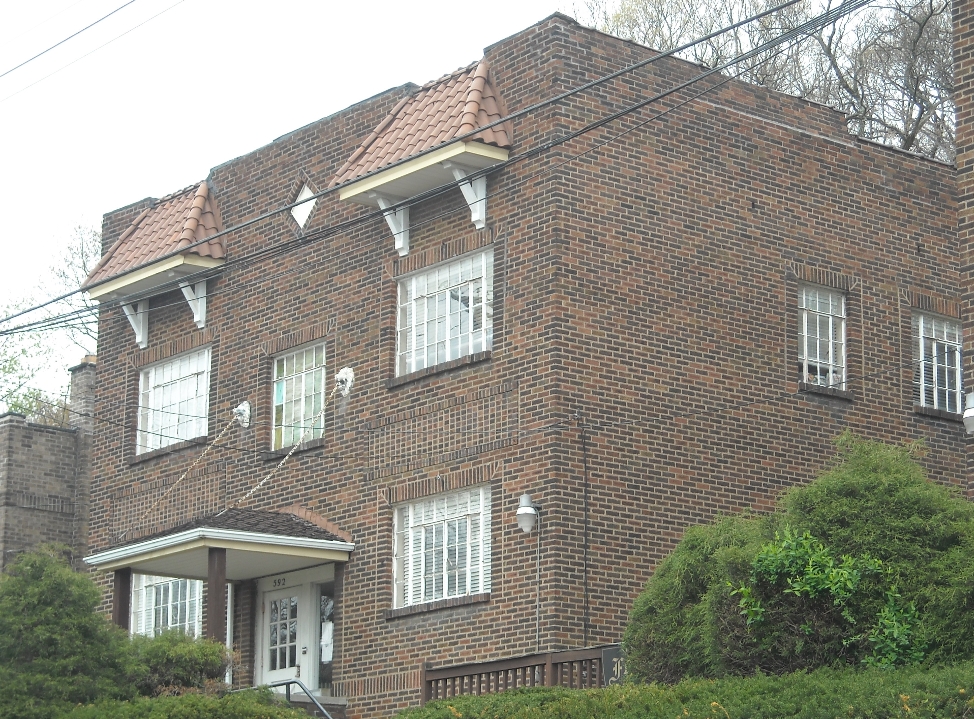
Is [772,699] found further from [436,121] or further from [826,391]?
[436,121]

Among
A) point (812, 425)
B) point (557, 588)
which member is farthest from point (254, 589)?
point (812, 425)

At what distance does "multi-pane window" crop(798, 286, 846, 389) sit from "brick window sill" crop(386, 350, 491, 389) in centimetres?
474

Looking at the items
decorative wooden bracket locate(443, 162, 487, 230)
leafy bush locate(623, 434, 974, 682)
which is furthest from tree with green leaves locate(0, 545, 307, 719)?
decorative wooden bracket locate(443, 162, 487, 230)

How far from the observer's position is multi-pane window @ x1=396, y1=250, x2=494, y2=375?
22.4 m

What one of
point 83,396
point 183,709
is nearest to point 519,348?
point 183,709

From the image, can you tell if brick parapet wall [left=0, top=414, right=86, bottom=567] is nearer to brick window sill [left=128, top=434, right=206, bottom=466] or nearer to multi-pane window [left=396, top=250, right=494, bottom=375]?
brick window sill [left=128, top=434, right=206, bottom=466]

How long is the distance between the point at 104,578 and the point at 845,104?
61.7 ft

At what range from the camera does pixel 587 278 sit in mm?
21625

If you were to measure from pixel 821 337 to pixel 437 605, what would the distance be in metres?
6.81

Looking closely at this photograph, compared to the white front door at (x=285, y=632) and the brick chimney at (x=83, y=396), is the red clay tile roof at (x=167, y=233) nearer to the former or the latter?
the brick chimney at (x=83, y=396)

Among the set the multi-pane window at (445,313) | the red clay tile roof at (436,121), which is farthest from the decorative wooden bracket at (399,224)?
the red clay tile roof at (436,121)

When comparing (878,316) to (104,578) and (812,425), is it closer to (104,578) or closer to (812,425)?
(812,425)

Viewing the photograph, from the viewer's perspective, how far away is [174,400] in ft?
90.3

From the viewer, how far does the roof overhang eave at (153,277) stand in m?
26.2
